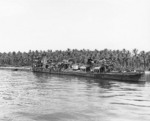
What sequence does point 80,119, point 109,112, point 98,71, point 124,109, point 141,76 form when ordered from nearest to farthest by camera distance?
point 80,119
point 109,112
point 124,109
point 141,76
point 98,71

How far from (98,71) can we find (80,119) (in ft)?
323

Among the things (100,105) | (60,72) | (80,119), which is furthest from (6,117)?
(60,72)

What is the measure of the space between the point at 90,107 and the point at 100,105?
2446 mm

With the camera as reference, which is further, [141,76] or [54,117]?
[141,76]

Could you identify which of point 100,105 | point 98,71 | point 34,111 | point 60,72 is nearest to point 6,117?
point 34,111

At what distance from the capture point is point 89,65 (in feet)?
483

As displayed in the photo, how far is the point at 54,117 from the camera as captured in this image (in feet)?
99.1

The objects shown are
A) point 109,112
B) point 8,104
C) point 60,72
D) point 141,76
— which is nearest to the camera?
point 109,112

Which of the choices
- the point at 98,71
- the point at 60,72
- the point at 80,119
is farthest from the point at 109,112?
the point at 60,72

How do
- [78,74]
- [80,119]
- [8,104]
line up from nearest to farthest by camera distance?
[80,119]
[8,104]
[78,74]

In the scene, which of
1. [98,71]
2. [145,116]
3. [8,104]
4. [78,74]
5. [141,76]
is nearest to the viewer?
[145,116]

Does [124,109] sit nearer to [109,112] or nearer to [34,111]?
[109,112]

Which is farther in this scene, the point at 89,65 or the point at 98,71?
the point at 89,65

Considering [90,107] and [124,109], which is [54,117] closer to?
[90,107]
